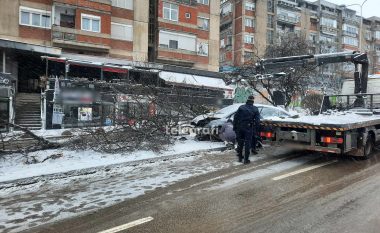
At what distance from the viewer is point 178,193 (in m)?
6.32

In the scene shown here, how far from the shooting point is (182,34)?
35656mm

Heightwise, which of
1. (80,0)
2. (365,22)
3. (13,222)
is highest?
(365,22)

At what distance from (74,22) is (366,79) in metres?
24.1

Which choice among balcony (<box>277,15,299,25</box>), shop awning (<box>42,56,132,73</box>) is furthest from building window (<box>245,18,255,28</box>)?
shop awning (<box>42,56,132,73</box>)

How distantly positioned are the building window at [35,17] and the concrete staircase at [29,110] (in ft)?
19.1

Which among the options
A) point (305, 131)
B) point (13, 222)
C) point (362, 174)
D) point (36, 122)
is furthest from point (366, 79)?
point (36, 122)

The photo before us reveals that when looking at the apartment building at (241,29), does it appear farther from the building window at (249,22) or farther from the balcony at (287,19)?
the balcony at (287,19)

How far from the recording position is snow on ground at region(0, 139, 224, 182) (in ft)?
25.8

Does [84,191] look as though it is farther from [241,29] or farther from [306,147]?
[241,29]

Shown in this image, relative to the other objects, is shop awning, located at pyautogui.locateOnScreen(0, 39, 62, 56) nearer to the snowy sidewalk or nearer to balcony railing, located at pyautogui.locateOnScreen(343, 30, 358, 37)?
the snowy sidewalk

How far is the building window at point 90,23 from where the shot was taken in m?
29.2

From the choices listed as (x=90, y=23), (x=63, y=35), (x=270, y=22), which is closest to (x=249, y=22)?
(x=270, y=22)

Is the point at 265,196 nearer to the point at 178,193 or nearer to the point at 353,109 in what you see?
the point at 178,193

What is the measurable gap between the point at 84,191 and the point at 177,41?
99.2 ft
